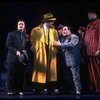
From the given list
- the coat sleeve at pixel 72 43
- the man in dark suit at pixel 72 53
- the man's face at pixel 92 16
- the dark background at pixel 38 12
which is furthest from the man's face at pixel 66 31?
the dark background at pixel 38 12

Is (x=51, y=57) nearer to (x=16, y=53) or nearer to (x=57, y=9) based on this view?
(x=16, y=53)

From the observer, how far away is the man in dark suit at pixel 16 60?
6520 millimetres

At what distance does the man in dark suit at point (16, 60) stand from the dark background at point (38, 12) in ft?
2.75

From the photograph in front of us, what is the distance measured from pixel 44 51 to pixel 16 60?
0.56 m

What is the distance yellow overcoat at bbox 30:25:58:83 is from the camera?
22.1 ft

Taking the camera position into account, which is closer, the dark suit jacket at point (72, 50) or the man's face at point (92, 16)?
the dark suit jacket at point (72, 50)

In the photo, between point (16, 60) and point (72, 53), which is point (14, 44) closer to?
point (16, 60)

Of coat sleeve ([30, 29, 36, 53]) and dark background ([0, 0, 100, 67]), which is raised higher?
dark background ([0, 0, 100, 67])

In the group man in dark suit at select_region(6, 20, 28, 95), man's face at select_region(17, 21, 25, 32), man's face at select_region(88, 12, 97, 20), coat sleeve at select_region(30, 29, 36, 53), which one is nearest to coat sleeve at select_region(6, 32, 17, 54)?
man in dark suit at select_region(6, 20, 28, 95)

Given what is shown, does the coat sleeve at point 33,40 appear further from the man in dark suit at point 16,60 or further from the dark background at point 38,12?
the dark background at point 38,12

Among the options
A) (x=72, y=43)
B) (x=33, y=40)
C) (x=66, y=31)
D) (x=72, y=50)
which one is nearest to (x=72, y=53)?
(x=72, y=50)

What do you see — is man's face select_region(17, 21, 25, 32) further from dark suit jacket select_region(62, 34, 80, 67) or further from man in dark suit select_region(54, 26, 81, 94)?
dark suit jacket select_region(62, 34, 80, 67)

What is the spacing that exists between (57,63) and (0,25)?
5.42 feet

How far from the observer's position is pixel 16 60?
657 cm
